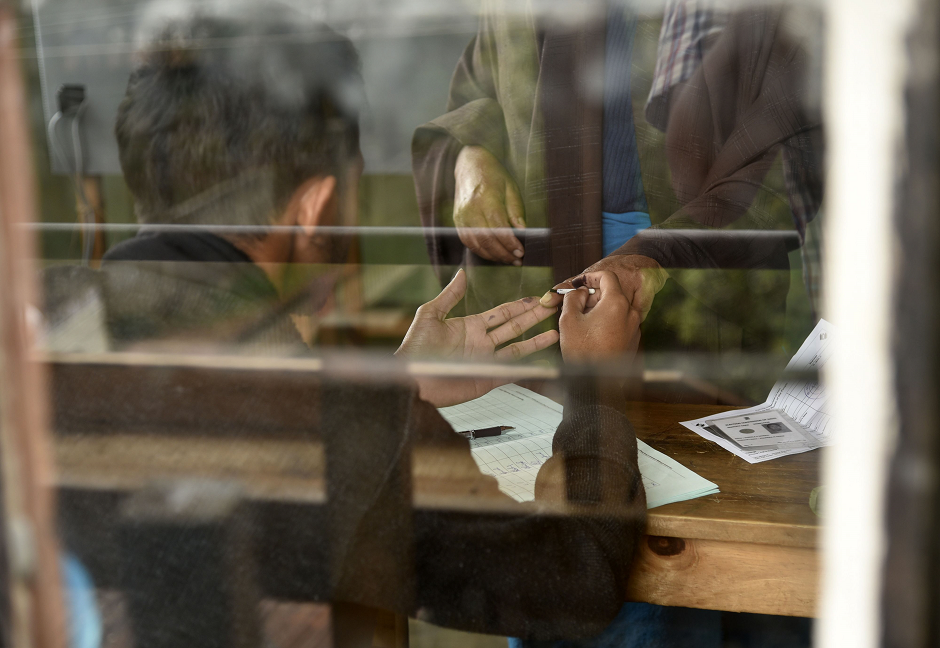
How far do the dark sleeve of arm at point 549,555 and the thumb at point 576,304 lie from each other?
26 centimetres

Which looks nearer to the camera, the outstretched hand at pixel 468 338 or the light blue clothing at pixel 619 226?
the outstretched hand at pixel 468 338

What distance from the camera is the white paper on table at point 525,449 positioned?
695 millimetres

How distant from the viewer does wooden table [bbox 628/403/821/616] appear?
2.10ft

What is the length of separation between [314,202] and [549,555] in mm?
493

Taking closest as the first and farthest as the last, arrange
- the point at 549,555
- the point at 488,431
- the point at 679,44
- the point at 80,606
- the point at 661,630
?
the point at 80,606, the point at 549,555, the point at 488,431, the point at 661,630, the point at 679,44

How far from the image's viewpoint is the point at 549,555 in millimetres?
593

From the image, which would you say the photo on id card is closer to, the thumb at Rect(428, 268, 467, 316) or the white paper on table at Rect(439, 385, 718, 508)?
the white paper on table at Rect(439, 385, 718, 508)

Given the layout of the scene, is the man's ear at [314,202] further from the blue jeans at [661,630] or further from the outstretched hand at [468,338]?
the blue jeans at [661,630]

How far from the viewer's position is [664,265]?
1040 millimetres

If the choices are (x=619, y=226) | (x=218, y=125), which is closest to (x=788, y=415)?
(x=619, y=226)

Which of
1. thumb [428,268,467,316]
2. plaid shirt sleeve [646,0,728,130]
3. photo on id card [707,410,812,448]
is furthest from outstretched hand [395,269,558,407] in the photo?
plaid shirt sleeve [646,0,728,130]

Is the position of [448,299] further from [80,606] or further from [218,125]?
[80,606]

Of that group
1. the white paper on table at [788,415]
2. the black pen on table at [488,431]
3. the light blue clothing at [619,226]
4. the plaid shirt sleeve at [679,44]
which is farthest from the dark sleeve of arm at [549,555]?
the plaid shirt sleeve at [679,44]

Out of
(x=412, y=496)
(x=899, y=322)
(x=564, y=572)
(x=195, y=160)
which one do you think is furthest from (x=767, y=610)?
(x=195, y=160)
